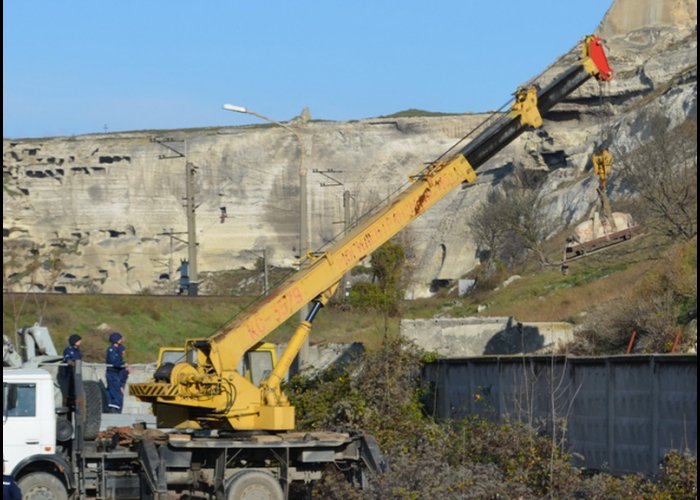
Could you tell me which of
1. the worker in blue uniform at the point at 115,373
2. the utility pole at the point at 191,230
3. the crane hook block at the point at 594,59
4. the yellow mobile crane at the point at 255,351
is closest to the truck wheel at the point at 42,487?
the yellow mobile crane at the point at 255,351

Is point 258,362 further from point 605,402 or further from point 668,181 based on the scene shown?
point 668,181

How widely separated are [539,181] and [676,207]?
5590 centimetres

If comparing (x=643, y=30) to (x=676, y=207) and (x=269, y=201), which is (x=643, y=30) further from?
(x=676, y=207)

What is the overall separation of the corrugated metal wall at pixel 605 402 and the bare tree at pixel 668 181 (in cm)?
1616

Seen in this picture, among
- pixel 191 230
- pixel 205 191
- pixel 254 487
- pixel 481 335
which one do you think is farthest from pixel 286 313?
pixel 205 191

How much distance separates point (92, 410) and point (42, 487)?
1.77m

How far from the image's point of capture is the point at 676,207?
4309cm

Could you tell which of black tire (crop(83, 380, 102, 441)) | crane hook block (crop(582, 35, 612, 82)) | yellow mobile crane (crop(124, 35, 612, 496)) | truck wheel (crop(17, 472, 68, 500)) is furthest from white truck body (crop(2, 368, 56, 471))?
crane hook block (crop(582, 35, 612, 82))

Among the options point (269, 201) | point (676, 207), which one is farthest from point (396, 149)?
point (676, 207)

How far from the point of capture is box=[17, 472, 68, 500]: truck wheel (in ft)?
55.8

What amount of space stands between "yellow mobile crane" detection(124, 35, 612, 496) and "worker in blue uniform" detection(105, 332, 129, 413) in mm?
2330

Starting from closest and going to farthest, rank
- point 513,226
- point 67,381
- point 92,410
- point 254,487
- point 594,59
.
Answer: point 254,487
point 92,410
point 67,381
point 594,59
point 513,226

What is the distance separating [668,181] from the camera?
150 ft

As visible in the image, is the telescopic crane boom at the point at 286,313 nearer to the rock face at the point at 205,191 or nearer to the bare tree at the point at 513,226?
the bare tree at the point at 513,226
